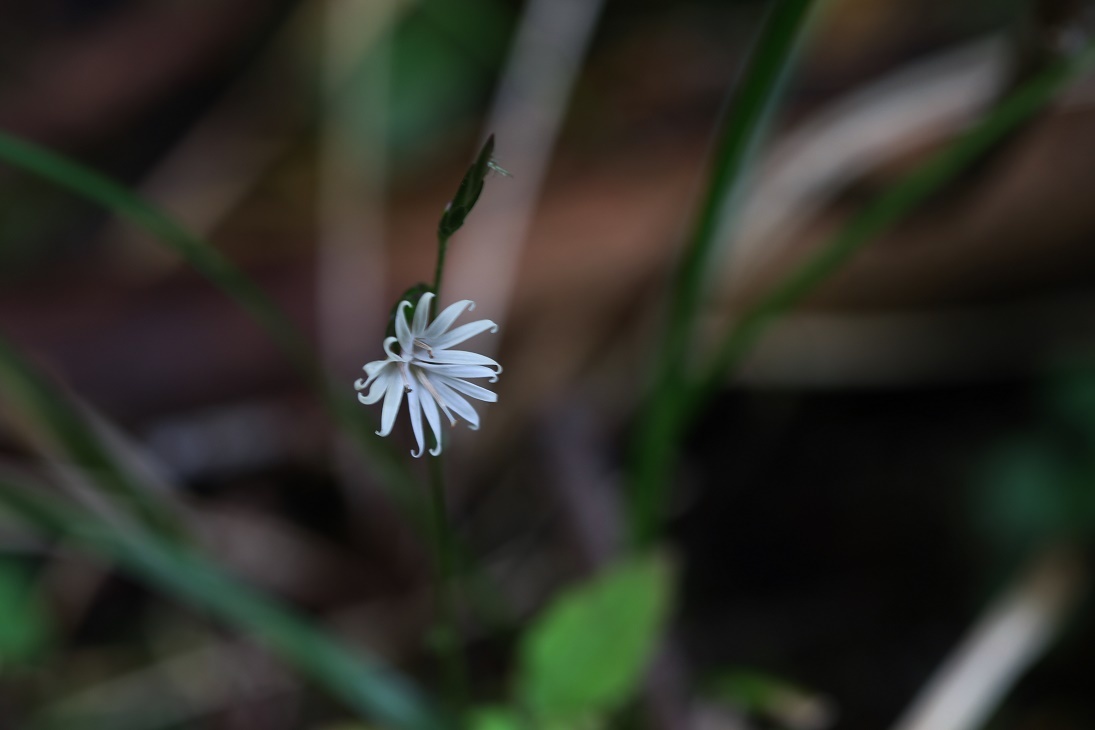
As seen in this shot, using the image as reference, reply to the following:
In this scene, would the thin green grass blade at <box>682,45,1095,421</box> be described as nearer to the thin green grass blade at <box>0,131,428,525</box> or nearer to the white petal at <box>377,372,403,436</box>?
the thin green grass blade at <box>0,131,428,525</box>

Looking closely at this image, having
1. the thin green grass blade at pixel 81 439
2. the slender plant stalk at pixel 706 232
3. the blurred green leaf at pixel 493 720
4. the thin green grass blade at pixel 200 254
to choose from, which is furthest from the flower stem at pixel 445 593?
the thin green grass blade at pixel 81 439

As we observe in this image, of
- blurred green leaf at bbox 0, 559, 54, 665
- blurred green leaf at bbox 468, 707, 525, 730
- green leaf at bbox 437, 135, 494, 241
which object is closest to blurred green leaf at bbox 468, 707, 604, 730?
blurred green leaf at bbox 468, 707, 525, 730

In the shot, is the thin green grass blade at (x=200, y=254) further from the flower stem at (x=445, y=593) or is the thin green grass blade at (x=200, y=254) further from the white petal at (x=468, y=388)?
the white petal at (x=468, y=388)

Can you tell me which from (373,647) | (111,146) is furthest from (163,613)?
(111,146)

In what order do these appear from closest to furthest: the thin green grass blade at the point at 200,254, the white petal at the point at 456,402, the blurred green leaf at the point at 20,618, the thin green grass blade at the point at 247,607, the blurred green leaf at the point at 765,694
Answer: the white petal at the point at 456,402, the thin green grass blade at the point at 200,254, the thin green grass blade at the point at 247,607, the blurred green leaf at the point at 765,694, the blurred green leaf at the point at 20,618

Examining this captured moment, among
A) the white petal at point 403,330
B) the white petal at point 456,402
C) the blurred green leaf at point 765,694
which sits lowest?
the blurred green leaf at point 765,694

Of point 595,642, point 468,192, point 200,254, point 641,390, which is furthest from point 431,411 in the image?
point 641,390
